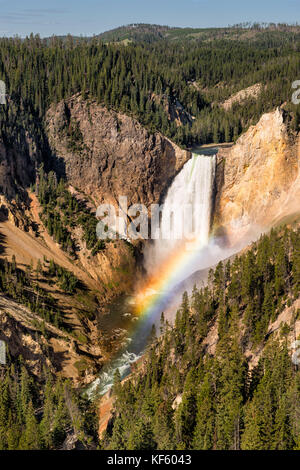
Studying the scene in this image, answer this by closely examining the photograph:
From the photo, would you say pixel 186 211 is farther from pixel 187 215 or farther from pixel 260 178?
pixel 260 178

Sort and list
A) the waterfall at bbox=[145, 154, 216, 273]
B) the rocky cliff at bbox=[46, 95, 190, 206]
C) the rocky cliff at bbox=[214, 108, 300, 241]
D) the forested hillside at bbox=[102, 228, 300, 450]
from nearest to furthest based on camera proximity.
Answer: the forested hillside at bbox=[102, 228, 300, 450] → the rocky cliff at bbox=[214, 108, 300, 241] → the waterfall at bbox=[145, 154, 216, 273] → the rocky cliff at bbox=[46, 95, 190, 206]

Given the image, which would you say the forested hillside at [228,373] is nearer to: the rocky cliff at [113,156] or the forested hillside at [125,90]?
the rocky cliff at [113,156]

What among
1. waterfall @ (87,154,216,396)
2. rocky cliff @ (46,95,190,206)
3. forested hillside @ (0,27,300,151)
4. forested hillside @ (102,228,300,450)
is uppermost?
forested hillside @ (0,27,300,151)

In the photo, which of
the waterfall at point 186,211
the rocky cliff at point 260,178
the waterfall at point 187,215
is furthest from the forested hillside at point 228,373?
the waterfall at point 186,211

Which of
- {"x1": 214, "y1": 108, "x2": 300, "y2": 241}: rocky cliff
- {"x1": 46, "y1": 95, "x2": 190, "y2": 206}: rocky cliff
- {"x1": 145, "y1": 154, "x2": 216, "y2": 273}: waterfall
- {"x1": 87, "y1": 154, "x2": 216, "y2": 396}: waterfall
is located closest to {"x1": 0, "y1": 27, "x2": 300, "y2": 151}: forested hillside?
{"x1": 46, "y1": 95, "x2": 190, "y2": 206}: rocky cliff

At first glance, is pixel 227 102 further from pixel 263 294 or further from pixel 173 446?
pixel 173 446

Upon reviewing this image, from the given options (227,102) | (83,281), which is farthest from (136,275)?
(227,102)

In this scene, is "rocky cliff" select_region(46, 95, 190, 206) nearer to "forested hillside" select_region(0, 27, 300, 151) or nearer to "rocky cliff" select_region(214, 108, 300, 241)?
"forested hillside" select_region(0, 27, 300, 151)
